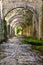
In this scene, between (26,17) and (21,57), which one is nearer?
(21,57)

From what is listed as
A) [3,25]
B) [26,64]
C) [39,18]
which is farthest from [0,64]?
[3,25]

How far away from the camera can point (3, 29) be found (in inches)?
1478

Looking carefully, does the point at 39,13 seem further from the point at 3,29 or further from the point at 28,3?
the point at 3,29

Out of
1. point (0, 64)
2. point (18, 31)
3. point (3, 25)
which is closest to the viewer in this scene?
point (0, 64)

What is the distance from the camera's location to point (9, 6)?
34875 millimetres

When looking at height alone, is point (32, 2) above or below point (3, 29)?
above

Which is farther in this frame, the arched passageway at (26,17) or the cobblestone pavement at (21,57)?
the arched passageway at (26,17)

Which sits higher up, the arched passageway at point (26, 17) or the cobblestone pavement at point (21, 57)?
the arched passageway at point (26, 17)

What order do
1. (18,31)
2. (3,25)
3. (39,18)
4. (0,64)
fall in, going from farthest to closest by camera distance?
(18,31)
(3,25)
(39,18)
(0,64)

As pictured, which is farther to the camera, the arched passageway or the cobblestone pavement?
the arched passageway

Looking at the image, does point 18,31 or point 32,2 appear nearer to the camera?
point 32,2

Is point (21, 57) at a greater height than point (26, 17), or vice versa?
point (26, 17)

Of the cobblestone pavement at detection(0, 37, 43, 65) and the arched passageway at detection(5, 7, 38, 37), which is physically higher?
the arched passageway at detection(5, 7, 38, 37)

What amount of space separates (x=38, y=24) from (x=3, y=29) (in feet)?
19.2
